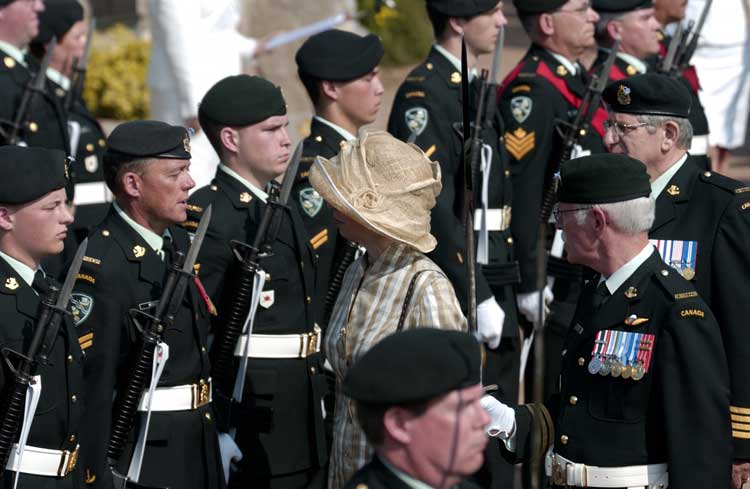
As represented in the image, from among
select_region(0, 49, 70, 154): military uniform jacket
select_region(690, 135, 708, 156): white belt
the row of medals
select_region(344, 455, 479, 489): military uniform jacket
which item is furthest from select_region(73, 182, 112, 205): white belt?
select_region(344, 455, 479, 489): military uniform jacket

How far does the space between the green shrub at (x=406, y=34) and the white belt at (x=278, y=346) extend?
28.2 feet

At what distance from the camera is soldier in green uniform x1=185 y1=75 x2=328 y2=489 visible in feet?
19.7

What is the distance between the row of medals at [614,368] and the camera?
4.45 m

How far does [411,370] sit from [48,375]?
6.59 ft

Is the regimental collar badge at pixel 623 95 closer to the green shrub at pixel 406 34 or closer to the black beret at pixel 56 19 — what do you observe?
the black beret at pixel 56 19

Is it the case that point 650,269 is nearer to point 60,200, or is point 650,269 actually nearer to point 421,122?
point 60,200

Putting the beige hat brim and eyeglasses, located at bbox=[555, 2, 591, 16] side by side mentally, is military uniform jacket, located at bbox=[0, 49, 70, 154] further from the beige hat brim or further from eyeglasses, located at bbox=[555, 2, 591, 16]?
the beige hat brim

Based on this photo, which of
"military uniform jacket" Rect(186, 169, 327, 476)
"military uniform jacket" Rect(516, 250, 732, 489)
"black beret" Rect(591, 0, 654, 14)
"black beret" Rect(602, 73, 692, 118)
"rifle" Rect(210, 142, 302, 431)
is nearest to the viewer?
"military uniform jacket" Rect(516, 250, 732, 489)

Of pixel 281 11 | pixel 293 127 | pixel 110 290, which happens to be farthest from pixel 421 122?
pixel 281 11

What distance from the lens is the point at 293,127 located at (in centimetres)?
1315

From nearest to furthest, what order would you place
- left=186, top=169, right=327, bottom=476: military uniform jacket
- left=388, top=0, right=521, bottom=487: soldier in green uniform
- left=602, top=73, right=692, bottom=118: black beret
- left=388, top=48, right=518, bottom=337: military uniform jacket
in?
left=602, top=73, right=692, bottom=118: black beret, left=186, top=169, right=327, bottom=476: military uniform jacket, left=388, top=0, right=521, bottom=487: soldier in green uniform, left=388, top=48, right=518, bottom=337: military uniform jacket

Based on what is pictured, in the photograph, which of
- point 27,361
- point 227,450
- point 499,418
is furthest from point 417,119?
point 27,361

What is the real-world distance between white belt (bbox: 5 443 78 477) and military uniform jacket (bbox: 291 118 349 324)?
5.91 feet

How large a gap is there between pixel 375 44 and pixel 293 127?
20.5 ft
